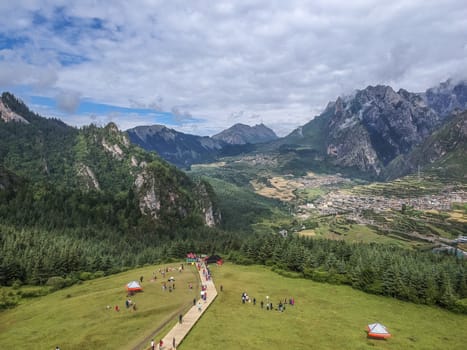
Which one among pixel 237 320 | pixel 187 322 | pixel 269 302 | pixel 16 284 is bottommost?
pixel 16 284

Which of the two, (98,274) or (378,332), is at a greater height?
(378,332)

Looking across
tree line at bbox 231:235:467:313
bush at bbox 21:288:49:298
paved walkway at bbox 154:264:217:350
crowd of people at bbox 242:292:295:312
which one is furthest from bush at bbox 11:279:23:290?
crowd of people at bbox 242:292:295:312

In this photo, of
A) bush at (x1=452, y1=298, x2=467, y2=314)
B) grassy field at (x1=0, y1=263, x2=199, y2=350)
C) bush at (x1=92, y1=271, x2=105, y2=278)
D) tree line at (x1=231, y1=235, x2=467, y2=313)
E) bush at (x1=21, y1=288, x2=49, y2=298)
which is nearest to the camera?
grassy field at (x1=0, y1=263, x2=199, y2=350)

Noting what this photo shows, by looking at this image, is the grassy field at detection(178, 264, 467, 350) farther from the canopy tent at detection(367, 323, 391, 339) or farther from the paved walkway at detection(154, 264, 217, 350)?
the paved walkway at detection(154, 264, 217, 350)

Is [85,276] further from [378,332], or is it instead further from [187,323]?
[378,332]

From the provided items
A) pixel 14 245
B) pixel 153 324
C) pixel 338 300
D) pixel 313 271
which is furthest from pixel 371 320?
pixel 14 245

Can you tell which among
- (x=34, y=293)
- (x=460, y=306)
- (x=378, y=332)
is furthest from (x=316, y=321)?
(x=34, y=293)

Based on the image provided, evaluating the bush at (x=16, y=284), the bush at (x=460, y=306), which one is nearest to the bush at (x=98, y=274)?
the bush at (x=16, y=284)

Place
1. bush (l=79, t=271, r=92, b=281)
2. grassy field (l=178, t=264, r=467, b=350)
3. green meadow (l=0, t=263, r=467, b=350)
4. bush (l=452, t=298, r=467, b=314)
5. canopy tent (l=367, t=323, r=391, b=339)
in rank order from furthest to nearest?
bush (l=79, t=271, r=92, b=281) → bush (l=452, t=298, r=467, b=314) → canopy tent (l=367, t=323, r=391, b=339) → green meadow (l=0, t=263, r=467, b=350) → grassy field (l=178, t=264, r=467, b=350)
